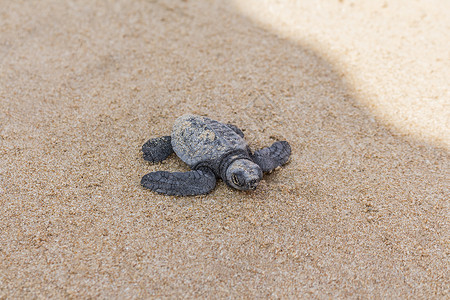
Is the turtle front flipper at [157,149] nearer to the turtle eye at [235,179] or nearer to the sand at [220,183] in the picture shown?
the sand at [220,183]

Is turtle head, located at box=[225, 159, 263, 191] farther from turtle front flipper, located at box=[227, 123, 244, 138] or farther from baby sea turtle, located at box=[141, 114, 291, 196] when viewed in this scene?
turtle front flipper, located at box=[227, 123, 244, 138]

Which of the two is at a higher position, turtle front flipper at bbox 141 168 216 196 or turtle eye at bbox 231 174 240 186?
turtle eye at bbox 231 174 240 186

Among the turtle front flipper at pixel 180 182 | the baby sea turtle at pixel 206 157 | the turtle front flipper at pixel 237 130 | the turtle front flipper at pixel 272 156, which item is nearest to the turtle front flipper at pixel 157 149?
the baby sea turtle at pixel 206 157

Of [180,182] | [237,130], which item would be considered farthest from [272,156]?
[180,182]

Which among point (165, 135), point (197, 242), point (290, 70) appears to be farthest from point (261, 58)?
point (197, 242)

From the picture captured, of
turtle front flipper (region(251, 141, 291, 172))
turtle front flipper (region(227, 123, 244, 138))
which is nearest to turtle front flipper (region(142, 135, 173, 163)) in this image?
turtle front flipper (region(227, 123, 244, 138))

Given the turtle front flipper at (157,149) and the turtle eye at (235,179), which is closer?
the turtle eye at (235,179)
